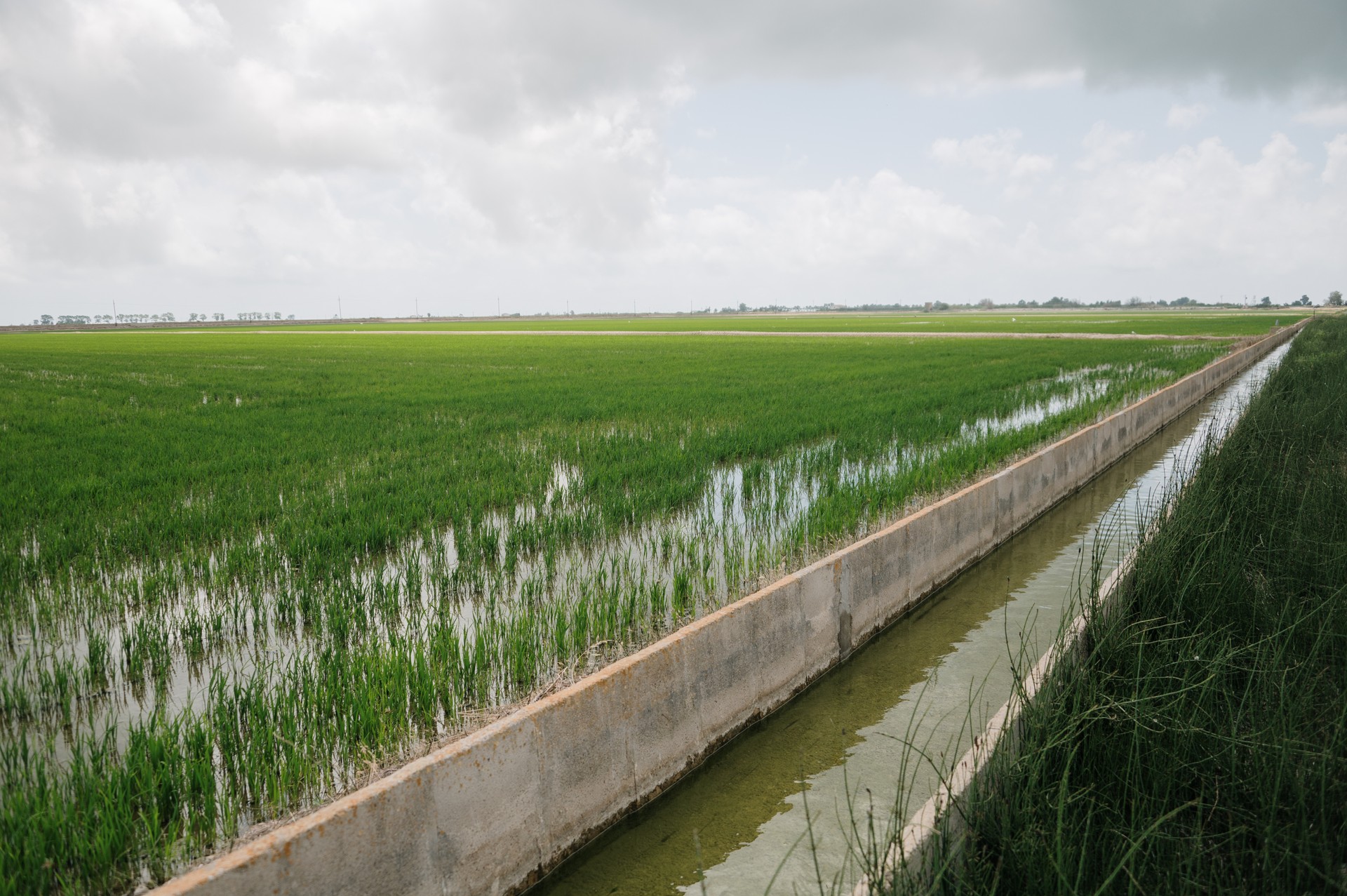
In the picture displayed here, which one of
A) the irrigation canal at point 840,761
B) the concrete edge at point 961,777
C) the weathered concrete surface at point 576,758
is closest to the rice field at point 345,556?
the weathered concrete surface at point 576,758

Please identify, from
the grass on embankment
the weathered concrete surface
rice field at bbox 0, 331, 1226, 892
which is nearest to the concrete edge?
the grass on embankment

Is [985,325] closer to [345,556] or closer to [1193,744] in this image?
[345,556]

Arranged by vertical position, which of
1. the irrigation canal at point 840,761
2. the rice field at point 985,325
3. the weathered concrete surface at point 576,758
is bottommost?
the irrigation canal at point 840,761

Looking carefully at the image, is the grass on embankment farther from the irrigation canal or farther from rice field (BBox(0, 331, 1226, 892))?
rice field (BBox(0, 331, 1226, 892))

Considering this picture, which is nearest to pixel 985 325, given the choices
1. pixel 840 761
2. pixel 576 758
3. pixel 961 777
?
pixel 840 761

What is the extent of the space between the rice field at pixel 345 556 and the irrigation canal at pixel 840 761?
0.86 m

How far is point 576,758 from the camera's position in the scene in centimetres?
363

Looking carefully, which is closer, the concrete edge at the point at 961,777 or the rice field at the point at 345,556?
the concrete edge at the point at 961,777

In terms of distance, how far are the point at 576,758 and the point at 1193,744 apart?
100 inches

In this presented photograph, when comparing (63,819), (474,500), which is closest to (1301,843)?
(63,819)

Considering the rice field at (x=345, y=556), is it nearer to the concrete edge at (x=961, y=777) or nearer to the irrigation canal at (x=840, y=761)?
the irrigation canal at (x=840, y=761)

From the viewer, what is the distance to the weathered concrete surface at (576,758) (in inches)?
109

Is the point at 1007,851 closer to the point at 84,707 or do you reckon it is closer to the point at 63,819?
the point at 63,819

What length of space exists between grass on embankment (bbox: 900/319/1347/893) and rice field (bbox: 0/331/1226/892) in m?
2.21
